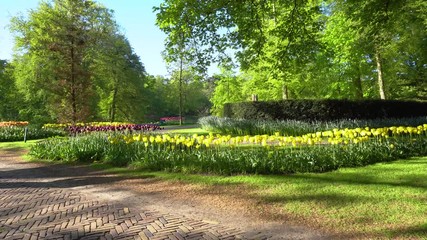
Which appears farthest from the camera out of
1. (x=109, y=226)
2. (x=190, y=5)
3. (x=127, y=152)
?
(x=190, y=5)

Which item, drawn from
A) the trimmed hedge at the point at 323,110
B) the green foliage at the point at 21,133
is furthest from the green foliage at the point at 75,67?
the trimmed hedge at the point at 323,110

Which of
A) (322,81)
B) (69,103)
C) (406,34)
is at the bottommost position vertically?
(69,103)

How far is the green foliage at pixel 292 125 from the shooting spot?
1339 cm

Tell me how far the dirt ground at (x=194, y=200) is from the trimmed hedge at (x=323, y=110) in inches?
411

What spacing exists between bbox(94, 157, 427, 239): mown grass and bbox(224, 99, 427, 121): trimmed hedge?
8.33 metres

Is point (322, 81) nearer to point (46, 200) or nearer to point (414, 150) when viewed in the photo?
point (414, 150)

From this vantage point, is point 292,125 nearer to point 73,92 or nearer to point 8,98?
point 73,92

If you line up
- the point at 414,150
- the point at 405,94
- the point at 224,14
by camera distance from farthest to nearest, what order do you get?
the point at 405,94 < the point at 224,14 < the point at 414,150

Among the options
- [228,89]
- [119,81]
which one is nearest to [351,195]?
[228,89]

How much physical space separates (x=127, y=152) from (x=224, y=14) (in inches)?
221

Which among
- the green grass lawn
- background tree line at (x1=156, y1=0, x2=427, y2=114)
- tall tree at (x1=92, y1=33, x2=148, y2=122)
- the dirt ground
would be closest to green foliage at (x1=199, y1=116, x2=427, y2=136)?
background tree line at (x1=156, y1=0, x2=427, y2=114)

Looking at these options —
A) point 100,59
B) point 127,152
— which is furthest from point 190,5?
point 100,59

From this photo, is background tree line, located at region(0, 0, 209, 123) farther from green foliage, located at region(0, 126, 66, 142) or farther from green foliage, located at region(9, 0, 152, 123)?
green foliage, located at region(0, 126, 66, 142)

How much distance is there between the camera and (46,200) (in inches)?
233
